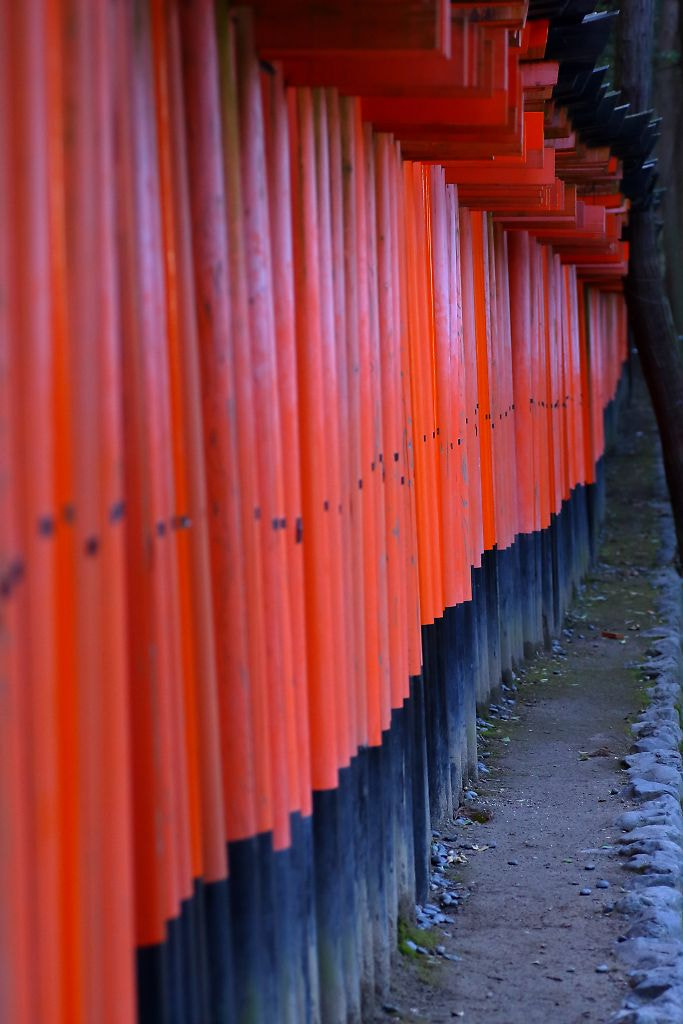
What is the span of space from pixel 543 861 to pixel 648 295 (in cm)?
861

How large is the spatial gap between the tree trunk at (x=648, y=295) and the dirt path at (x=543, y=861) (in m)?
2.82

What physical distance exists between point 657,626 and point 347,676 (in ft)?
28.3

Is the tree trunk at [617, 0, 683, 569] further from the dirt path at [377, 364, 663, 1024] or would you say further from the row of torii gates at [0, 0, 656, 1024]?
the row of torii gates at [0, 0, 656, 1024]

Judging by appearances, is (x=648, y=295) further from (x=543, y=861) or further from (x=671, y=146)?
(x=671, y=146)

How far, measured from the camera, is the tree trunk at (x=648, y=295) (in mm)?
14086

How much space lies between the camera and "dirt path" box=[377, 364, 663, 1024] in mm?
5246

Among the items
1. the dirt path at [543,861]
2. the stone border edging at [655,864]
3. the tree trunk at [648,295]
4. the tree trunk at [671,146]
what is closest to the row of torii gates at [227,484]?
the dirt path at [543,861]

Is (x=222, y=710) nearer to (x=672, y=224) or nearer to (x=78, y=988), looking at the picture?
(x=78, y=988)

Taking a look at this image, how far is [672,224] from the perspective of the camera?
23.7 meters

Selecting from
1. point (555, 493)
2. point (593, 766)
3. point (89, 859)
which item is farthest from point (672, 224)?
point (89, 859)

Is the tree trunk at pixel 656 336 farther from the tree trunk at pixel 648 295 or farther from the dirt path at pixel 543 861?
the dirt path at pixel 543 861

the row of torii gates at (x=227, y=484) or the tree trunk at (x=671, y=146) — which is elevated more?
the tree trunk at (x=671, y=146)

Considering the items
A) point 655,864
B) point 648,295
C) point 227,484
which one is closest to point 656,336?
point 648,295

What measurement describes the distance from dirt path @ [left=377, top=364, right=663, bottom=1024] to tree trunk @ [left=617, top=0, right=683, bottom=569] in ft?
9.24
